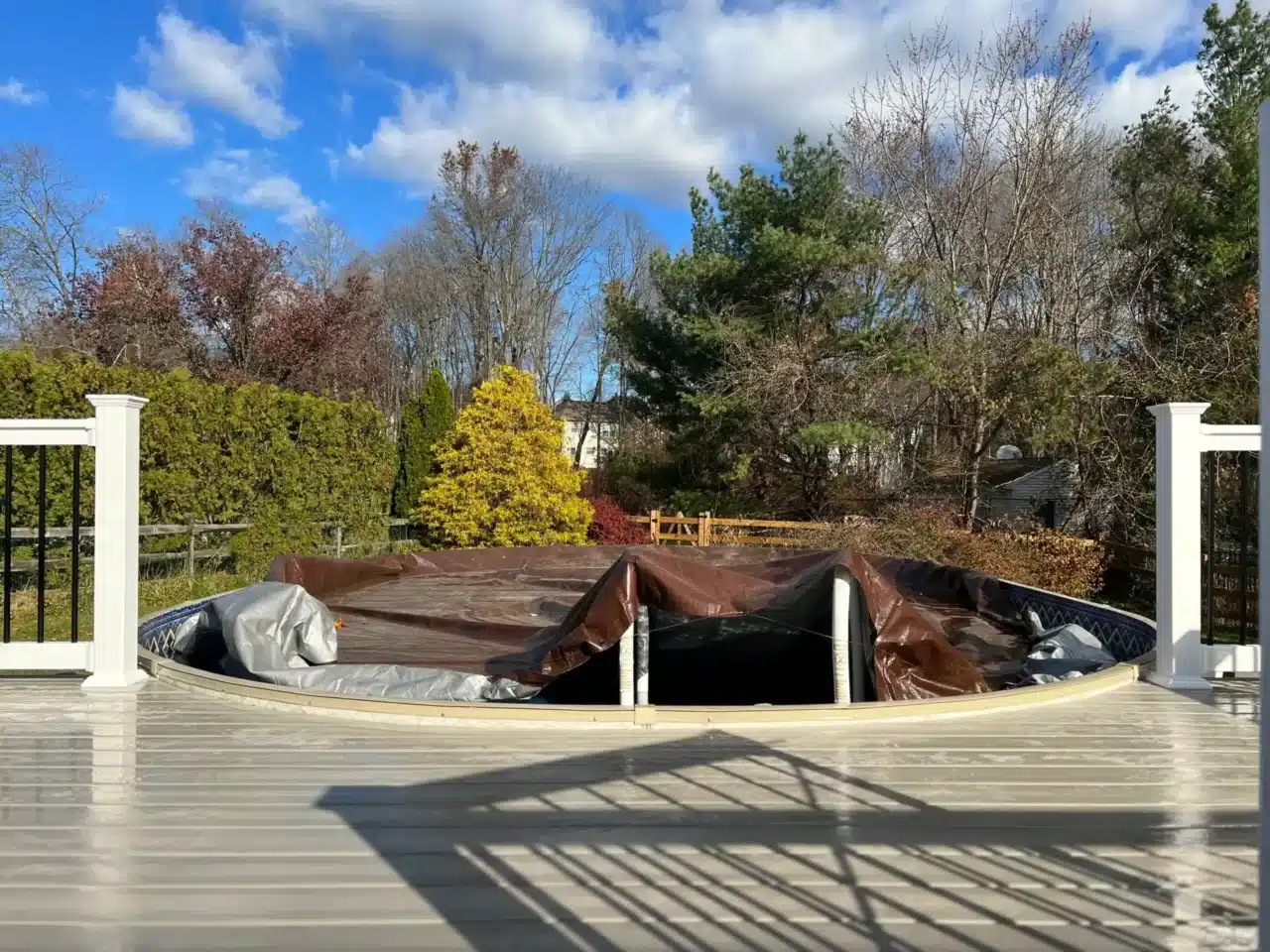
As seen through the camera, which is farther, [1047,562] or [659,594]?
[1047,562]

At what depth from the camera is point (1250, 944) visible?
165 cm

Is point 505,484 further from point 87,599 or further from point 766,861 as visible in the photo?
point 766,861

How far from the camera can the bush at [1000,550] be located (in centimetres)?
992

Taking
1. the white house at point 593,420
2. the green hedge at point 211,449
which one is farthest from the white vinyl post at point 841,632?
the white house at point 593,420

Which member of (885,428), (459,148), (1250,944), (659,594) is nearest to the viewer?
(1250,944)

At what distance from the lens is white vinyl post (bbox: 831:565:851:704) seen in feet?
12.0

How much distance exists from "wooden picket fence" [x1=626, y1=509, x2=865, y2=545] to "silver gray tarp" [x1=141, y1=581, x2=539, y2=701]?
23.9 ft

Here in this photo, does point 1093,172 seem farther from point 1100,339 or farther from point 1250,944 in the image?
point 1250,944

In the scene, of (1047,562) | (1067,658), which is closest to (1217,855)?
(1067,658)

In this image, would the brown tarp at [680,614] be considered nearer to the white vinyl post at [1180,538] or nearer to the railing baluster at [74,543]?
the white vinyl post at [1180,538]

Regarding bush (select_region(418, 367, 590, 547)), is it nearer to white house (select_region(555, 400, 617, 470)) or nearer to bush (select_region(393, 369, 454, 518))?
bush (select_region(393, 369, 454, 518))

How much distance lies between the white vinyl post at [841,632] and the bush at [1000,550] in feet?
20.1

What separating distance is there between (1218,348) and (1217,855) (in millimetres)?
11081

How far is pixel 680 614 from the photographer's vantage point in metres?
4.06
